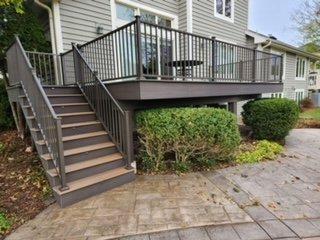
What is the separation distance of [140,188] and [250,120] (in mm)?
4693

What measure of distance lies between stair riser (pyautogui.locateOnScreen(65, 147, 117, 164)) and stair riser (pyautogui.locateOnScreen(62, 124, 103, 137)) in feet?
2.05

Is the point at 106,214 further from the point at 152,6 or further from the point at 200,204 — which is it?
the point at 152,6

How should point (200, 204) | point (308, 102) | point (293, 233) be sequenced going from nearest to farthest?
point (293, 233), point (200, 204), point (308, 102)

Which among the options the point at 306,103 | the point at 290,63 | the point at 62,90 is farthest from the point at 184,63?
the point at 306,103

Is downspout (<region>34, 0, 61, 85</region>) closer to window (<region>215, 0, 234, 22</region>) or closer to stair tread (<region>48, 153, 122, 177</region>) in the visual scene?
stair tread (<region>48, 153, 122, 177</region>)

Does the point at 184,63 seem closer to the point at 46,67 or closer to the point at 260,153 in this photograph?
the point at 260,153

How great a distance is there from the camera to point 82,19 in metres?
6.84

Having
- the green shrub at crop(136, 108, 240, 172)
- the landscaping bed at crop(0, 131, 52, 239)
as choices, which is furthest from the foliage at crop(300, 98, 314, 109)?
the landscaping bed at crop(0, 131, 52, 239)

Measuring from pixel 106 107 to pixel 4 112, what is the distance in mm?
3705

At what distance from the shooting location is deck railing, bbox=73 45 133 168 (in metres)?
4.57

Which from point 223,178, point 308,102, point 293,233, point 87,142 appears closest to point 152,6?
point 87,142

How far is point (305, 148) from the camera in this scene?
710cm

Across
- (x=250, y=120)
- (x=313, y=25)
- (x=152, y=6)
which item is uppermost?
(x=313, y=25)

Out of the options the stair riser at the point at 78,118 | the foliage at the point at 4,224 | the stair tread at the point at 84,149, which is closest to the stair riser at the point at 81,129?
the stair riser at the point at 78,118
